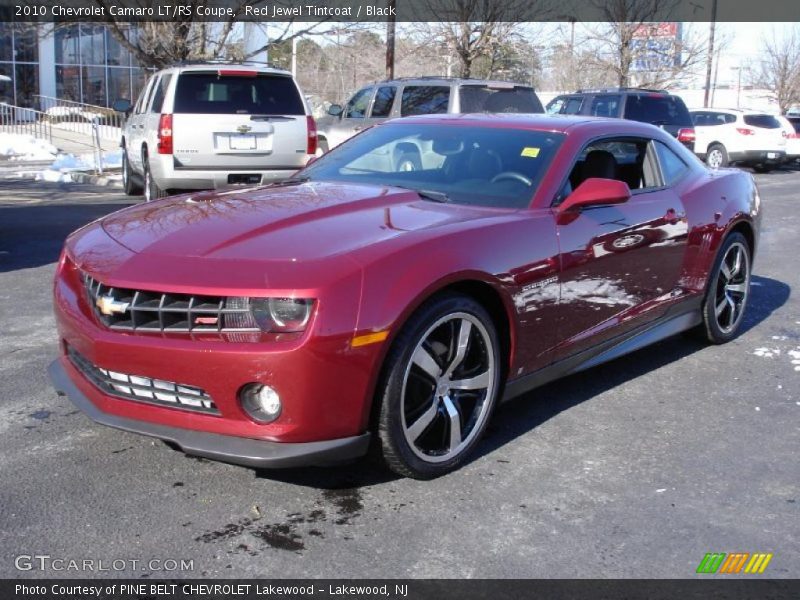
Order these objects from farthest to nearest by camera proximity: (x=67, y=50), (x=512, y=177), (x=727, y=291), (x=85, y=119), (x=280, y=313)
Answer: (x=67, y=50), (x=85, y=119), (x=727, y=291), (x=512, y=177), (x=280, y=313)

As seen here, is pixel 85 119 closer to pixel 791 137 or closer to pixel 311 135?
pixel 311 135

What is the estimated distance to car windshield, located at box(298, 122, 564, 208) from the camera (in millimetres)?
4391

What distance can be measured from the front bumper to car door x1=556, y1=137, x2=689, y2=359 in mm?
1410

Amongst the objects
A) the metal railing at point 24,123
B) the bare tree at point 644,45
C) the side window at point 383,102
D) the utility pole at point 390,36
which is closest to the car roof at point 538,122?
the side window at point 383,102

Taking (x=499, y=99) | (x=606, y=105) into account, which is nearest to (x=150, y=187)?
(x=499, y=99)

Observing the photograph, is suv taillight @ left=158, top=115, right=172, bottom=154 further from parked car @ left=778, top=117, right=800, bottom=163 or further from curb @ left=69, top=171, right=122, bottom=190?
parked car @ left=778, top=117, right=800, bottom=163

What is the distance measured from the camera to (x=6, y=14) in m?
19.2

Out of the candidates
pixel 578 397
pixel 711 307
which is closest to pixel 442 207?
pixel 578 397

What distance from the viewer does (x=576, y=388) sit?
4.95m

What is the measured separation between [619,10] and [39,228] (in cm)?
2442

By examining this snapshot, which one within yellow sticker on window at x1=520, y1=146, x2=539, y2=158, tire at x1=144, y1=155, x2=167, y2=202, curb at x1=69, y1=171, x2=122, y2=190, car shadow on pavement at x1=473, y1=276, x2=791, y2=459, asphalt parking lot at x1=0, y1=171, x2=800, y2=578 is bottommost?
asphalt parking lot at x1=0, y1=171, x2=800, y2=578

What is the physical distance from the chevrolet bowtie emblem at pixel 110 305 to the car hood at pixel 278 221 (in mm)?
235

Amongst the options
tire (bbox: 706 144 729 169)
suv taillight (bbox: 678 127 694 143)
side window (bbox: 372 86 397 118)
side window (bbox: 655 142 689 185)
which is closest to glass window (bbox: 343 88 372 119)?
side window (bbox: 372 86 397 118)

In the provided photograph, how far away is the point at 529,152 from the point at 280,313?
1.96m
